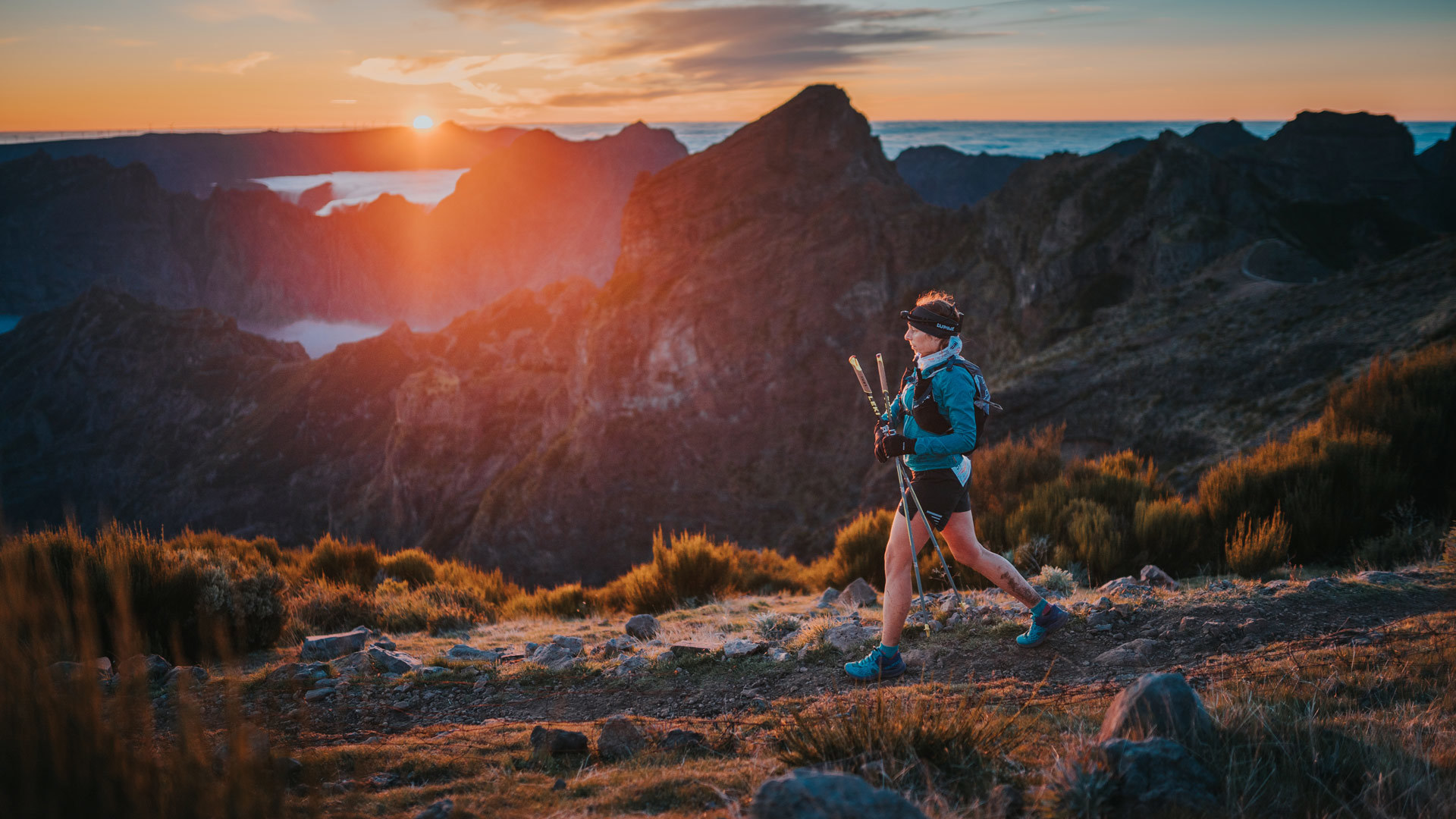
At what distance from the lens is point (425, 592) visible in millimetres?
8188

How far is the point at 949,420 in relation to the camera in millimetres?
4078

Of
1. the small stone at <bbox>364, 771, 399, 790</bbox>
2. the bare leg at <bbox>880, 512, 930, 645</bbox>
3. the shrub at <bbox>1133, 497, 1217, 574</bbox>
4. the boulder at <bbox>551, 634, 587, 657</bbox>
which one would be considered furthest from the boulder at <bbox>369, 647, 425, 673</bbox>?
the shrub at <bbox>1133, 497, 1217, 574</bbox>

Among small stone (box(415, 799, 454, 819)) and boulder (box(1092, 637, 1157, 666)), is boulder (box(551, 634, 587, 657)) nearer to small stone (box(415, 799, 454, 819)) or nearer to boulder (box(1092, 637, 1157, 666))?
small stone (box(415, 799, 454, 819))

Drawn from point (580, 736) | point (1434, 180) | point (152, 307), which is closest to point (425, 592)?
point (580, 736)

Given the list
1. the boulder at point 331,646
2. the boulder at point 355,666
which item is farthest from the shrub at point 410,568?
the boulder at point 355,666

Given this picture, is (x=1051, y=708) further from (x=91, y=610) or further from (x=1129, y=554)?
(x=91, y=610)

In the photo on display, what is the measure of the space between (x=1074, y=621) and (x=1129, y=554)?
2766mm

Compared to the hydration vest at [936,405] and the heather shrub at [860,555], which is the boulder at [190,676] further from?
the heather shrub at [860,555]

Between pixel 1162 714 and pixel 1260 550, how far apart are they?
498 cm

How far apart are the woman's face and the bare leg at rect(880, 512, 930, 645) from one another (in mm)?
955

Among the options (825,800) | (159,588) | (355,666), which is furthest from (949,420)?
(159,588)

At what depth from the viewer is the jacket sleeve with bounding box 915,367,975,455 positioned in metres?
4.03

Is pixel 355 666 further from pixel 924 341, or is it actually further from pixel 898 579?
pixel 924 341

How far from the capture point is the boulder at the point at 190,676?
468 centimetres
